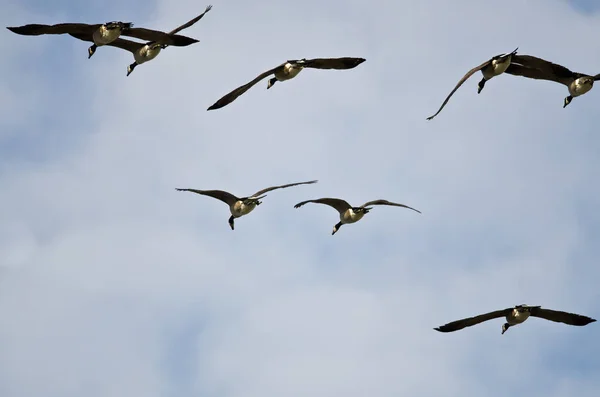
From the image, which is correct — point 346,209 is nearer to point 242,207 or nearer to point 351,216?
point 351,216

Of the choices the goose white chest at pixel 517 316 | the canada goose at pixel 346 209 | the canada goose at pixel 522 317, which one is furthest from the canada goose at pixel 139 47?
the goose white chest at pixel 517 316

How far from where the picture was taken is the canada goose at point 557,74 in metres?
37.7

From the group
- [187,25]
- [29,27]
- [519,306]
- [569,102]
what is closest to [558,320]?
[519,306]

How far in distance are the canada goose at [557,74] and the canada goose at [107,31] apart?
10.6 metres

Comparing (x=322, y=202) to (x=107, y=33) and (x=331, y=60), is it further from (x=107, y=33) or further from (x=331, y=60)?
(x=107, y=33)

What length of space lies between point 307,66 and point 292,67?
0.68 meters

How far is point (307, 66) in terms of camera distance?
120 ft

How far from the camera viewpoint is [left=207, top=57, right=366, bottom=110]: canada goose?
35438mm

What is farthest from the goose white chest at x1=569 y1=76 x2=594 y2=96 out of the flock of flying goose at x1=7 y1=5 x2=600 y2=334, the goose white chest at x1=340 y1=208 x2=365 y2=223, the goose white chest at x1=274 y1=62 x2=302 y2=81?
the goose white chest at x1=274 y1=62 x2=302 y2=81

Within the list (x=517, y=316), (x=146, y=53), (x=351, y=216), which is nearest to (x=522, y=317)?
(x=517, y=316)

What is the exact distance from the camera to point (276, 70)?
36.1 meters

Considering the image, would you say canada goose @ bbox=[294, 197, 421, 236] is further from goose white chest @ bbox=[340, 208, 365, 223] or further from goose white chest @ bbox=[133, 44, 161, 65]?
goose white chest @ bbox=[133, 44, 161, 65]

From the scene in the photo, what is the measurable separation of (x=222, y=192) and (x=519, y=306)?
33.0 feet

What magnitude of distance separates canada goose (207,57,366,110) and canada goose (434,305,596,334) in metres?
8.67
